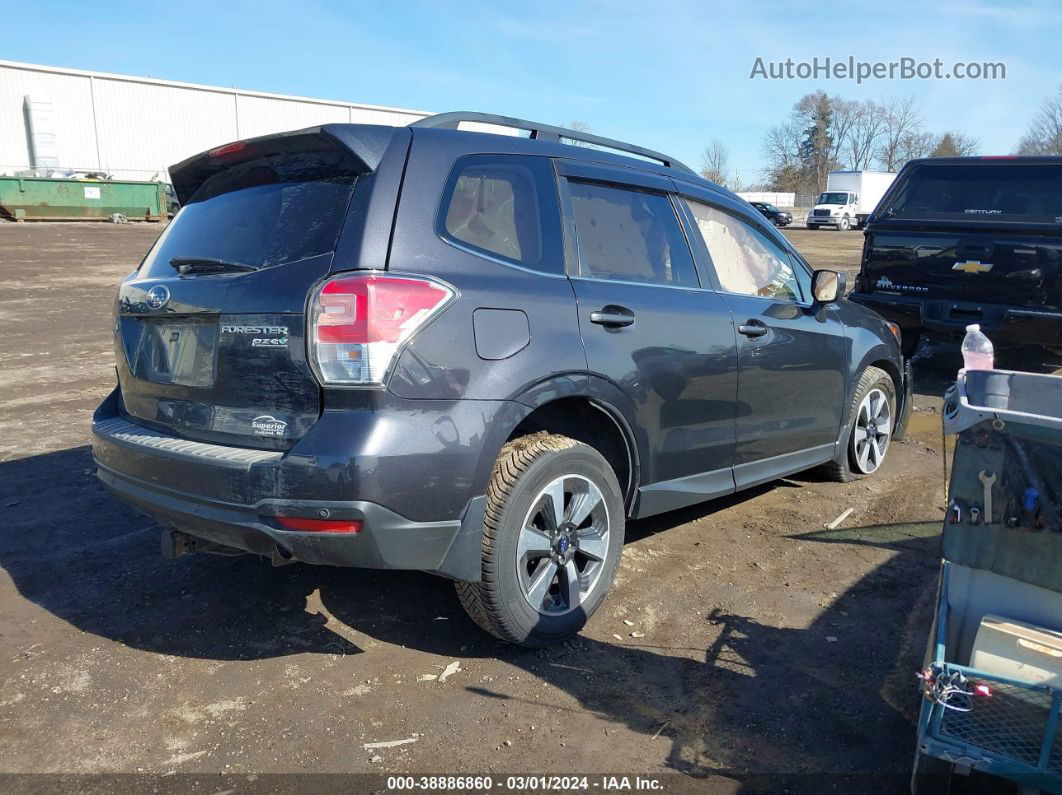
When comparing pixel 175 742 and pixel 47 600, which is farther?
pixel 47 600

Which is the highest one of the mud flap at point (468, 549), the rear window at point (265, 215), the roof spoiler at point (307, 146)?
the roof spoiler at point (307, 146)

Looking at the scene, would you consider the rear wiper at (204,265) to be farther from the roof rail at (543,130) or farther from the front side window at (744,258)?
the front side window at (744,258)

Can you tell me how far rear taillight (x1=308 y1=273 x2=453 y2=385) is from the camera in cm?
280

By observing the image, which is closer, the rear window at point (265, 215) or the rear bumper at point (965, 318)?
the rear window at point (265, 215)

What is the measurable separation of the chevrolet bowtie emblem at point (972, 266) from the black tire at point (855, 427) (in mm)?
2473

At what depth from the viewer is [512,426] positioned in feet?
10.2

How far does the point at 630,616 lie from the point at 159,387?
2.17 m

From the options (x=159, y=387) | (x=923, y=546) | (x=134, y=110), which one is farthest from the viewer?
(x=134, y=110)

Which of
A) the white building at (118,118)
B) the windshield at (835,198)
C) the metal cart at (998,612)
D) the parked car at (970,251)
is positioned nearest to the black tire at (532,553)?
the metal cart at (998,612)

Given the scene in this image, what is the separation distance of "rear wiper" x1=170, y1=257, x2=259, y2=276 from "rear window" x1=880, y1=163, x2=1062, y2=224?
6846 millimetres

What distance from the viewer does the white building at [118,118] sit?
45031mm

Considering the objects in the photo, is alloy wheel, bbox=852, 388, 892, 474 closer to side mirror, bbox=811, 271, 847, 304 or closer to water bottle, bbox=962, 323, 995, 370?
side mirror, bbox=811, 271, 847, 304

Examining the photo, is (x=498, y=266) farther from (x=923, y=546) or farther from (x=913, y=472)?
(x=913, y=472)

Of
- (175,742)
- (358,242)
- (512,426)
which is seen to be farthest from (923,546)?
(175,742)
